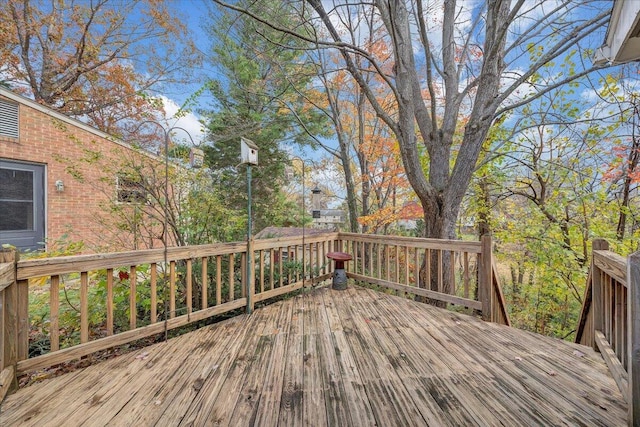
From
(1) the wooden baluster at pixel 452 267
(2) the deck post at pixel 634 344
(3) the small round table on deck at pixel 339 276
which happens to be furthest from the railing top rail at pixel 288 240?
(2) the deck post at pixel 634 344

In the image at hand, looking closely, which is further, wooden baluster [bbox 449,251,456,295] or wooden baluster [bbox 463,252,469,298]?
wooden baluster [bbox 449,251,456,295]

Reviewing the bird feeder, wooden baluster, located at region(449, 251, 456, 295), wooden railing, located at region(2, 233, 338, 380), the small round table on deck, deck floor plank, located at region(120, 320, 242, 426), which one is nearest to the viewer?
deck floor plank, located at region(120, 320, 242, 426)

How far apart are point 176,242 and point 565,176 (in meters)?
6.91

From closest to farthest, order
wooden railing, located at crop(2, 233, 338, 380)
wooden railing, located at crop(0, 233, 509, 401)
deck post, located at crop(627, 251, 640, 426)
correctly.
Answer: deck post, located at crop(627, 251, 640, 426), wooden railing, located at crop(0, 233, 509, 401), wooden railing, located at crop(2, 233, 338, 380)

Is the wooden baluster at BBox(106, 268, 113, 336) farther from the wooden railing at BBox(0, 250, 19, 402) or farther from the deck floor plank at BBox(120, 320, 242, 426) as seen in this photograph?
the deck floor plank at BBox(120, 320, 242, 426)

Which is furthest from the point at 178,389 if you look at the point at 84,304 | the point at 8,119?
the point at 8,119

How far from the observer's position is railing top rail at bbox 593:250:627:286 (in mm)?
1674

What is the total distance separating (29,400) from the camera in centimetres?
167

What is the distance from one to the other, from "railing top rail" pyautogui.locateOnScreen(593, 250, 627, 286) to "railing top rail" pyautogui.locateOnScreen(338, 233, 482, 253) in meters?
0.94

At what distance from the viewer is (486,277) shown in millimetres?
2910

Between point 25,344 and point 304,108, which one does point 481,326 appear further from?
point 304,108

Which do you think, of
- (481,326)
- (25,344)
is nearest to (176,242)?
(25,344)

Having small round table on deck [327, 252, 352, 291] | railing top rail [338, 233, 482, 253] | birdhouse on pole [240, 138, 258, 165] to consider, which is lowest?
small round table on deck [327, 252, 352, 291]

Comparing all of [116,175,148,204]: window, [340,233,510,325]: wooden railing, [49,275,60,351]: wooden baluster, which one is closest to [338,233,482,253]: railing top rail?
[340,233,510,325]: wooden railing
